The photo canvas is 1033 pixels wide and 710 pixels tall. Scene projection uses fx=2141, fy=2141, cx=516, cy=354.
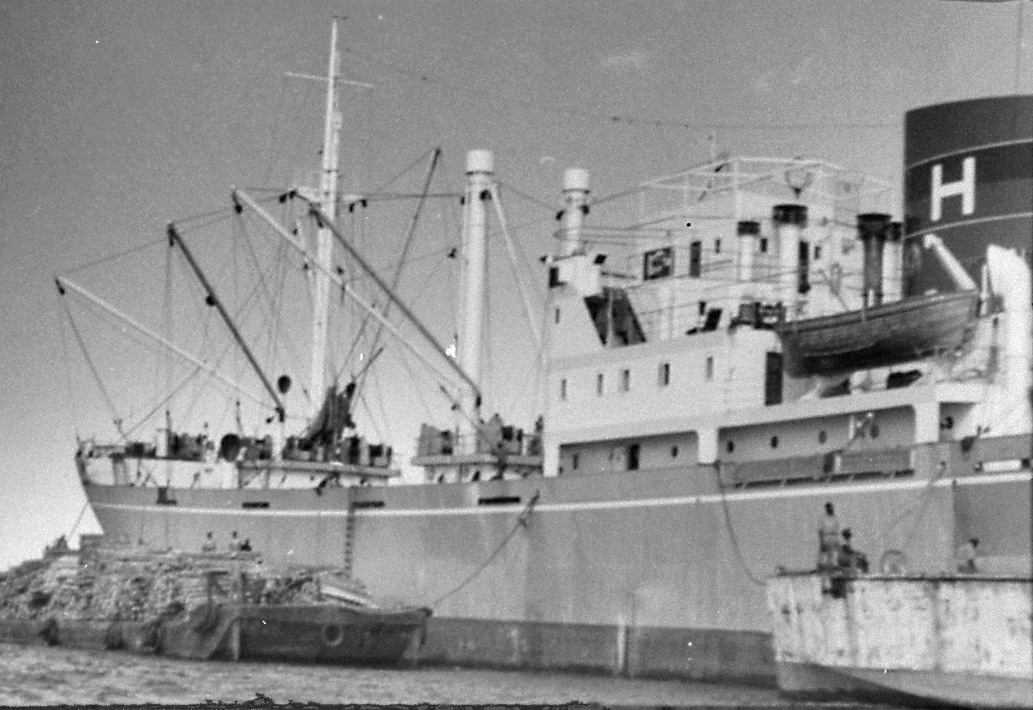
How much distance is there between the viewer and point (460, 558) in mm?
35906

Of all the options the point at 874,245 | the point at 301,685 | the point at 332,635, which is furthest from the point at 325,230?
the point at 301,685

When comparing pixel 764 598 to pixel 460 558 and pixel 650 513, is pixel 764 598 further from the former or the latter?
pixel 460 558

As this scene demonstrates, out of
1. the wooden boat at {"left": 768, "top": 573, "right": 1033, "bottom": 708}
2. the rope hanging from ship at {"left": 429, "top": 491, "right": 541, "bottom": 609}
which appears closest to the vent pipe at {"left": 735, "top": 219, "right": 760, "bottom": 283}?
the rope hanging from ship at {"left": 429, "top": 491, "right": 541, "bottom": 609}

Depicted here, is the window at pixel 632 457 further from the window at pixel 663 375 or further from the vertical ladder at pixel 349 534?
the vertical ladder at pixel 349 534

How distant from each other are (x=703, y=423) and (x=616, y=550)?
231 centimetres

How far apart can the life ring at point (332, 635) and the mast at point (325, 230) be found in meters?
12.5

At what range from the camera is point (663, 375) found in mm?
32969

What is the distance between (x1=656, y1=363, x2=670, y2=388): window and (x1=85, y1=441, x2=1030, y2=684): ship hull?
70.1 inches

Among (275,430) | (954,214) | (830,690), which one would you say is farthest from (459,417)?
(830,690)

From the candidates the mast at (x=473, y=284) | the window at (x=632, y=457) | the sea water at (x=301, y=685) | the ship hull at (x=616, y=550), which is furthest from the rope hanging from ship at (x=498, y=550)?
the mast at (x=473, y=284)

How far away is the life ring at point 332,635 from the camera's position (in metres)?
32.6

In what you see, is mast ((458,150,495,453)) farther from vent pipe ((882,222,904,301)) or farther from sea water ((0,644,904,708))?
vent pipe ((882,222,904,301))

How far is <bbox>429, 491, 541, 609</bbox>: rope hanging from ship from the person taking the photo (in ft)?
112

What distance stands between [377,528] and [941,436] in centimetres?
1382
